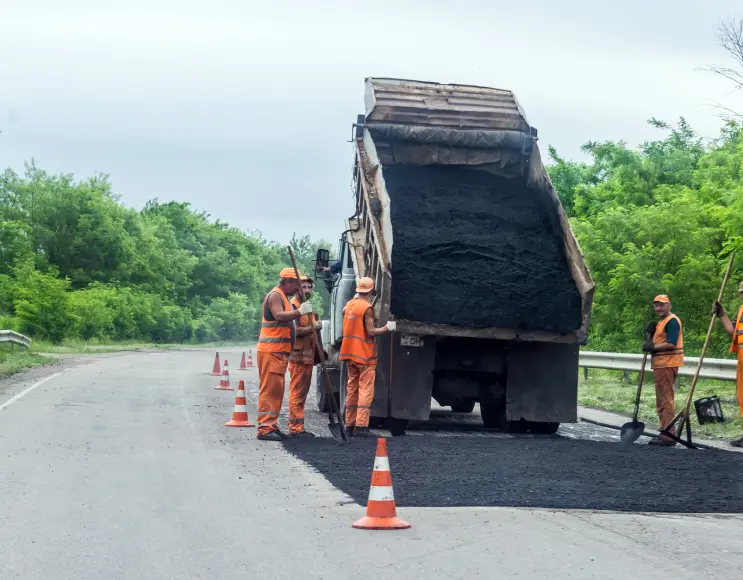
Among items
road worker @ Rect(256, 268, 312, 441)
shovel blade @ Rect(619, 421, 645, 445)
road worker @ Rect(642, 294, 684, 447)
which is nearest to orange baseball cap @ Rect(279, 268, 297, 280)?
road worker @ Rect(256, 268, 312, 441)

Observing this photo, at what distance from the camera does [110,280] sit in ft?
198

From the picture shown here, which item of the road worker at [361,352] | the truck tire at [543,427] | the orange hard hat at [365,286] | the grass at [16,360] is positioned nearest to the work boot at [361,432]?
the road worker at [361,352]

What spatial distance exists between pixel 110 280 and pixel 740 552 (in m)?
55.9

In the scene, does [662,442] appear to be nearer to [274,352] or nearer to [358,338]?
[358,338]

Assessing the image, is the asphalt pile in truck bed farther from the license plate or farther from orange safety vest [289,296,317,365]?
orange safety vest [289,296,317,365]

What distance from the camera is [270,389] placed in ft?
40.7

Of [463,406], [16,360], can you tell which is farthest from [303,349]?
[16,360]

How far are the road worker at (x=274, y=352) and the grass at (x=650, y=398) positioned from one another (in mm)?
5192

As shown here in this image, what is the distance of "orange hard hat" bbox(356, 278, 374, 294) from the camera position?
12.6 m

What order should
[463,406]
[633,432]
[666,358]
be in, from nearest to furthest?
[633,432], [666,358], [463,406]

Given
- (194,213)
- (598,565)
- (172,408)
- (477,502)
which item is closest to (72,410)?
(172,408)

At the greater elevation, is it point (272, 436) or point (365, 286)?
point (365, 286)

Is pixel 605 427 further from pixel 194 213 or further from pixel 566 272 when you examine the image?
pixel 194 213

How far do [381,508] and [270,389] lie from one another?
17.7 feet
